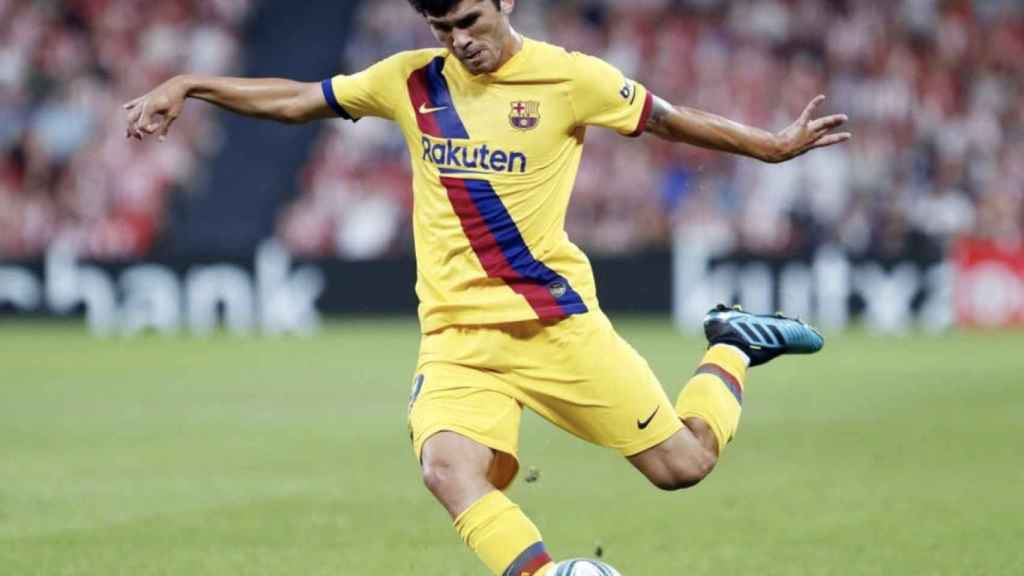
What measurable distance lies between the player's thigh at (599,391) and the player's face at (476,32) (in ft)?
3.09

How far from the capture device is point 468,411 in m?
5.82

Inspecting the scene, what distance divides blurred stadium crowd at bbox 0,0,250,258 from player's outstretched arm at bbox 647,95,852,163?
15704 millimetres

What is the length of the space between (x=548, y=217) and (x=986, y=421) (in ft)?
22.1

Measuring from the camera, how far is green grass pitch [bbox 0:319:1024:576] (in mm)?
7277

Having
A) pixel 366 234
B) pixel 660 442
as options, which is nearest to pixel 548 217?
pixel 660 442

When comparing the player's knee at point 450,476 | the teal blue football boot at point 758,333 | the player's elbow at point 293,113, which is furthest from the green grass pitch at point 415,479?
the player's elbow at point 293,113

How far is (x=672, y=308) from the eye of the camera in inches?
795

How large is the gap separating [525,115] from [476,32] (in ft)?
1.10

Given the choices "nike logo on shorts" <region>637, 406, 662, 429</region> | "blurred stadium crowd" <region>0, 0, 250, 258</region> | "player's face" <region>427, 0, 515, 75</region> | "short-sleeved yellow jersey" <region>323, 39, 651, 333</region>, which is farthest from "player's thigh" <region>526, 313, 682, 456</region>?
"blurred stadium crowd" <region>0, 0, 250, 258</region>

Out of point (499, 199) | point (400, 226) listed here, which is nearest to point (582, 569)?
point (499, 199)

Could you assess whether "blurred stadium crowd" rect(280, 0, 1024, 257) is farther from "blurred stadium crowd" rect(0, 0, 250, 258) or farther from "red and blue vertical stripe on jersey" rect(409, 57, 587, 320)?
"red and blue vertical stripe on jersey" rect(409, 57, 587, 320)

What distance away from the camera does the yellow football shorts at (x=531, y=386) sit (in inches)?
230

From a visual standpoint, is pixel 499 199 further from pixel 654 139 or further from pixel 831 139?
pixel 654 139

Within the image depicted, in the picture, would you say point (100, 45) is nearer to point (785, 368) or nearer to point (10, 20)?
point (10, 20)
